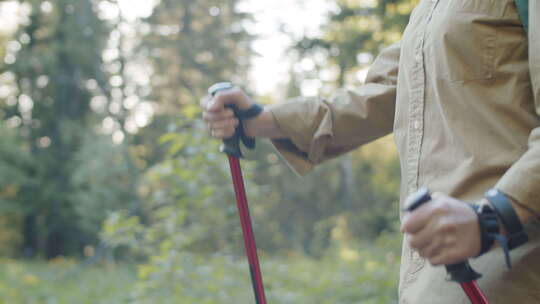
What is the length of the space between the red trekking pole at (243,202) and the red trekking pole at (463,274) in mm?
724

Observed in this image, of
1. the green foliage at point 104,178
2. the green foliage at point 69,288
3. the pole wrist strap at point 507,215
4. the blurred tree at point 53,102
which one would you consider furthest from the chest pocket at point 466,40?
the blurred tree at point 53,102

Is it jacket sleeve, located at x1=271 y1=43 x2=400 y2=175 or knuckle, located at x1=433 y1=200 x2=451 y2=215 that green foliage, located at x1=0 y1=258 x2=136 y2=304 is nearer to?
jacket sleeve, located at x1=271 y1=43 x2=400 y2=175

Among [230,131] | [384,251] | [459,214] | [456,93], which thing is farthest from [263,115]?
[384,251]

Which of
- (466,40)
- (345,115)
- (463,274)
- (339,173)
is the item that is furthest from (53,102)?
(463,274)

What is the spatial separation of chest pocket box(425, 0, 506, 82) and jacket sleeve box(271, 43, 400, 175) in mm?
383

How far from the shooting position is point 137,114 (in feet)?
54.1

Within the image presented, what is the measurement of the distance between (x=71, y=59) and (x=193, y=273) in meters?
18.1

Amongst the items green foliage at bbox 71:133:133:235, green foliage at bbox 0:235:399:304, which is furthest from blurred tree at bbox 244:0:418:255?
green foliage at bbox 71:133:133:235

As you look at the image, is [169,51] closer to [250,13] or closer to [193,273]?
[250,13]

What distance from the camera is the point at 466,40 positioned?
1.47 m

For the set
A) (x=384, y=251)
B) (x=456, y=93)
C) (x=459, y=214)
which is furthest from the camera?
(x=384, y=251)

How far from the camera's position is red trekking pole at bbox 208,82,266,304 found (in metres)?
1.87

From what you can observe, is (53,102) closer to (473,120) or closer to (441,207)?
(473,120)

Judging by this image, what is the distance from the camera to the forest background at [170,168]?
445 centimetres
